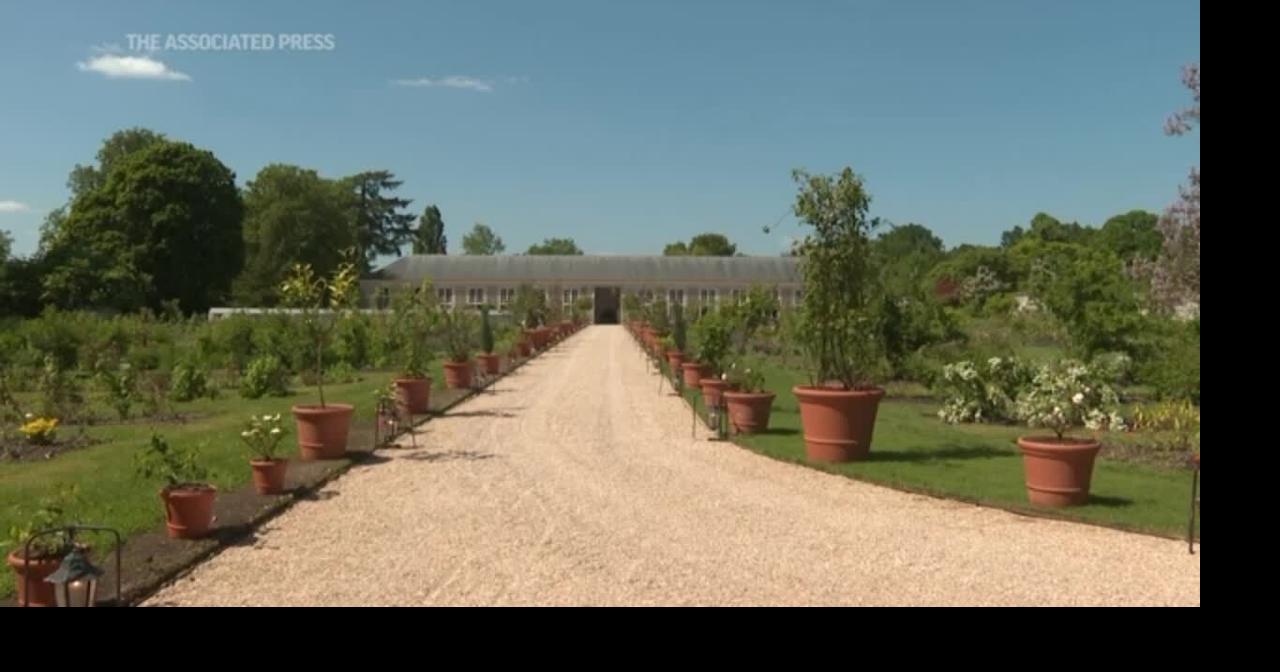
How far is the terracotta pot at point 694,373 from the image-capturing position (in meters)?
18.0

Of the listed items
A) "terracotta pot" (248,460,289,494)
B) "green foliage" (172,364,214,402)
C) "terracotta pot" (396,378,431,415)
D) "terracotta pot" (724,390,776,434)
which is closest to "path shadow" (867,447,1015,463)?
"terracotta pot" (724,390,776,434)

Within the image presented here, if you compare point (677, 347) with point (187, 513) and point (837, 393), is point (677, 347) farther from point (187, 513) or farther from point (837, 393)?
point (187, 513)

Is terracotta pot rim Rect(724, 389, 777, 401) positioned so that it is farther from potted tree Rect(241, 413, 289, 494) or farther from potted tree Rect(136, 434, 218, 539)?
potted tree Rect(136, 434, 218, 539)

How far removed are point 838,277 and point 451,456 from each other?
4568 millimetres

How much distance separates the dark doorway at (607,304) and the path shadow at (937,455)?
6651cm

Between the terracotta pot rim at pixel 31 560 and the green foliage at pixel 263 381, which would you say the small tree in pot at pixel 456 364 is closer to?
the green foliage at pixel 263 381

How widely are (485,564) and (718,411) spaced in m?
7.05

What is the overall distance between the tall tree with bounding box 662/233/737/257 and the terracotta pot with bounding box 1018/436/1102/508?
87647mm

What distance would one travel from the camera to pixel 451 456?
439 inches

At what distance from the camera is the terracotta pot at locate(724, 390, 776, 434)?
43.2 ft

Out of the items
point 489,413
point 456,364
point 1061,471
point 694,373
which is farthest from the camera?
point 456,364

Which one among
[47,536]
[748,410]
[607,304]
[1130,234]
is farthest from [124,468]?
[1130,234]

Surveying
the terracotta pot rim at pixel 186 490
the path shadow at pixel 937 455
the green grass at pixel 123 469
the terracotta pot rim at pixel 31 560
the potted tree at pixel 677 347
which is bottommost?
the path shadow at pixel 937 455

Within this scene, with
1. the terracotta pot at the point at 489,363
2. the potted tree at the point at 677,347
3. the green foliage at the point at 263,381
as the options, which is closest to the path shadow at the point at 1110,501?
the potted tree at the point at 677,347
